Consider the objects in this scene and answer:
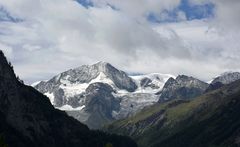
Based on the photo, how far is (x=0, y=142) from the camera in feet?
451

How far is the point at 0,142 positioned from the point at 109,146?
30824 mm

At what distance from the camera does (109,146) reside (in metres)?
147

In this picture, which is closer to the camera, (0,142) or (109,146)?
(0,142)
